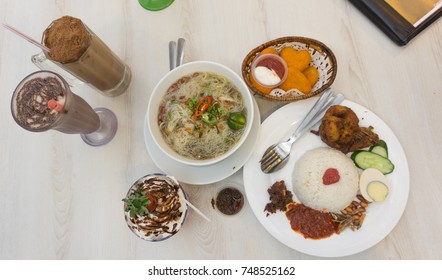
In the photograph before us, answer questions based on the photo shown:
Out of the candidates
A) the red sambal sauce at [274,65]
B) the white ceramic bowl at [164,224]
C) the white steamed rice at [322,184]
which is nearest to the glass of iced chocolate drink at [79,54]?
the white ceramic bowl at [164,224]

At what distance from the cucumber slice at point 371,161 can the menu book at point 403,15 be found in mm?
550

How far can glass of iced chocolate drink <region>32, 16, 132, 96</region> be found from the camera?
3.94ft

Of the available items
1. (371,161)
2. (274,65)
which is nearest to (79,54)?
(274,65)

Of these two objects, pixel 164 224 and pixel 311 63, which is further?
pixel 311 63

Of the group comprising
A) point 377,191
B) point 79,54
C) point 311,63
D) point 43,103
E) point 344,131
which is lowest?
point 43,103

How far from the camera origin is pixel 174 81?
1.31 meters

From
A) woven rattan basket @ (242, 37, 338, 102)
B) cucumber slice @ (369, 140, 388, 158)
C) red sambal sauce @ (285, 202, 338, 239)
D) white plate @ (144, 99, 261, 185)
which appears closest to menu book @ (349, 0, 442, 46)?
woven rattan basket @ (242, 37, 338, 102)

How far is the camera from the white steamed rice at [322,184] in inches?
50.8

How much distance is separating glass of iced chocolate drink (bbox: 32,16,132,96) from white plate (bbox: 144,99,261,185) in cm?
37

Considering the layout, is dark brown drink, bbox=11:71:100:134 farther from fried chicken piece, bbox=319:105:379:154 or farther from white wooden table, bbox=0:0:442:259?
fried chicken piece, bbox=319:105:379:154

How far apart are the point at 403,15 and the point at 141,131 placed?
1282mm

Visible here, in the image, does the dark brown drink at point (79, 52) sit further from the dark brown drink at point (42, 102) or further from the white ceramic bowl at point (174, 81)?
the white ceramic bowl at point (174, 81)

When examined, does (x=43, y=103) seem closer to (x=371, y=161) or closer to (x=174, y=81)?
(x=174, y=81)

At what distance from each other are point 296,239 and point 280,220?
9 cm
